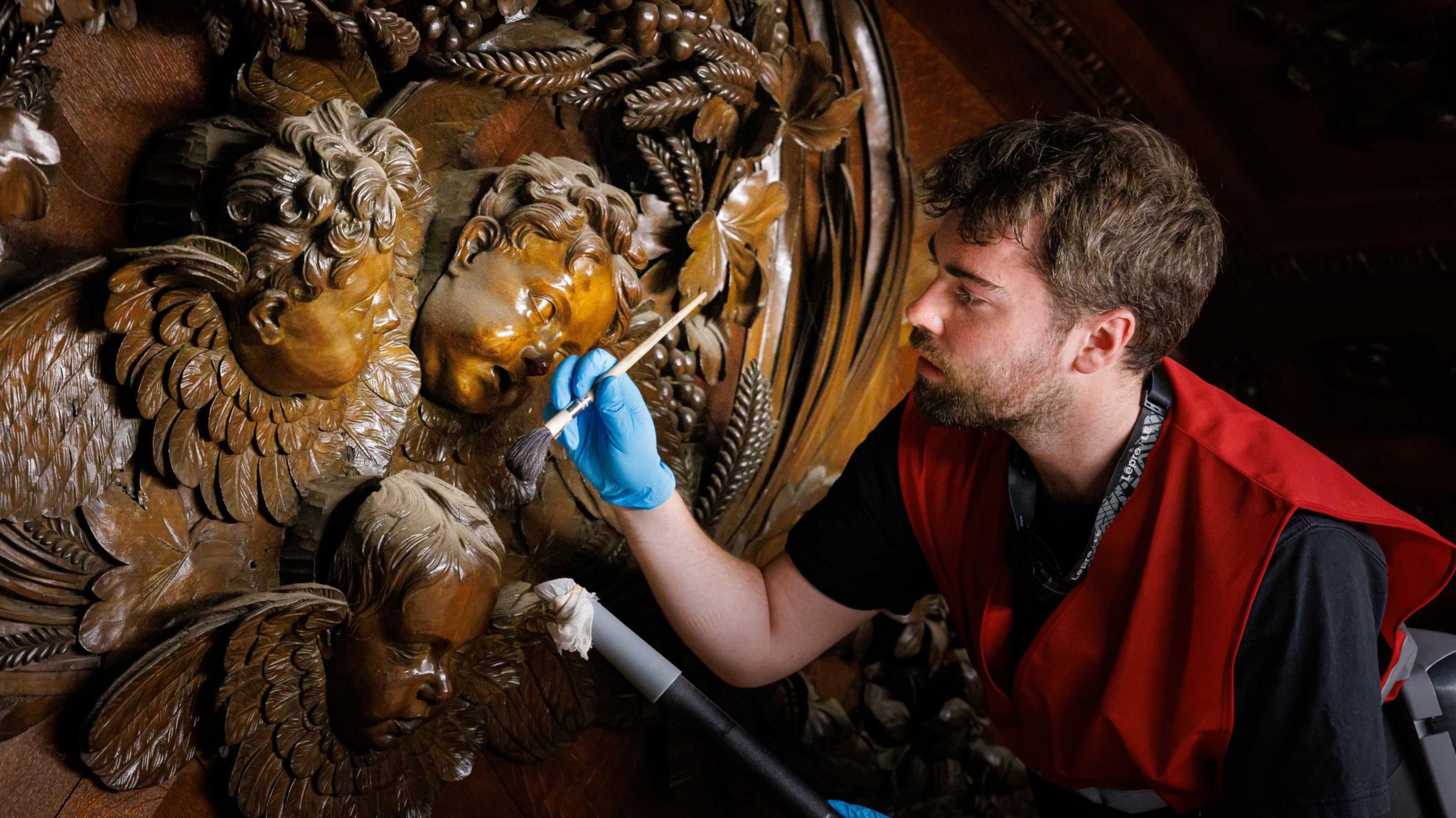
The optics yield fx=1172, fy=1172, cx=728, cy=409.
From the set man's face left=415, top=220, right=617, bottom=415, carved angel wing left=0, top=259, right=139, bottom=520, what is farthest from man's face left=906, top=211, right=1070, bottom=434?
carved angel wing left=0, top=259, right=139, bottom=520

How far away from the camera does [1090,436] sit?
135 cm

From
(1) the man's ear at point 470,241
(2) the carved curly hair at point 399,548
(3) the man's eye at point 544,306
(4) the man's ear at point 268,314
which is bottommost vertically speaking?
(2) the carved curly hair at point 399,548

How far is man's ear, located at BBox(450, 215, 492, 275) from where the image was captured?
3.80 ft

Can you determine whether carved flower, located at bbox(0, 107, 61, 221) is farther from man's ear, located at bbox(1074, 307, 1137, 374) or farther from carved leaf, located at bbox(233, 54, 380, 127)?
man's ear, located at bbox(1074, 307, 1137, 374)

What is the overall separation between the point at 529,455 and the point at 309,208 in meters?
0.33

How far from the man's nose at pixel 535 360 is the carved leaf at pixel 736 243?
0.93ft

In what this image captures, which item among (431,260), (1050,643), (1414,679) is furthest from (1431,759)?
(431,260)

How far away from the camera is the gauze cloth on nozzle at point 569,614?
3.89 ft

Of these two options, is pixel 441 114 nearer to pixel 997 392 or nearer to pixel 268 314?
pixel 268 314

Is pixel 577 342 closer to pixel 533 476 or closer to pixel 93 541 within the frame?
pixel 533 476

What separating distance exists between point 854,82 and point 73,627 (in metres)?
1.15

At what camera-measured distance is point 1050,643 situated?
131 centimetres

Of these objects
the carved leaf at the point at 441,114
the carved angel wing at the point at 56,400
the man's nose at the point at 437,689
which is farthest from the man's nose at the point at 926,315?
the carved angel wing at the point at 56,400

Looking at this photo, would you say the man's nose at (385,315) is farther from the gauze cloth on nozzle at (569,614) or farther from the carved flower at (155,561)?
the gauze cloth on nozzle at (569,614)
